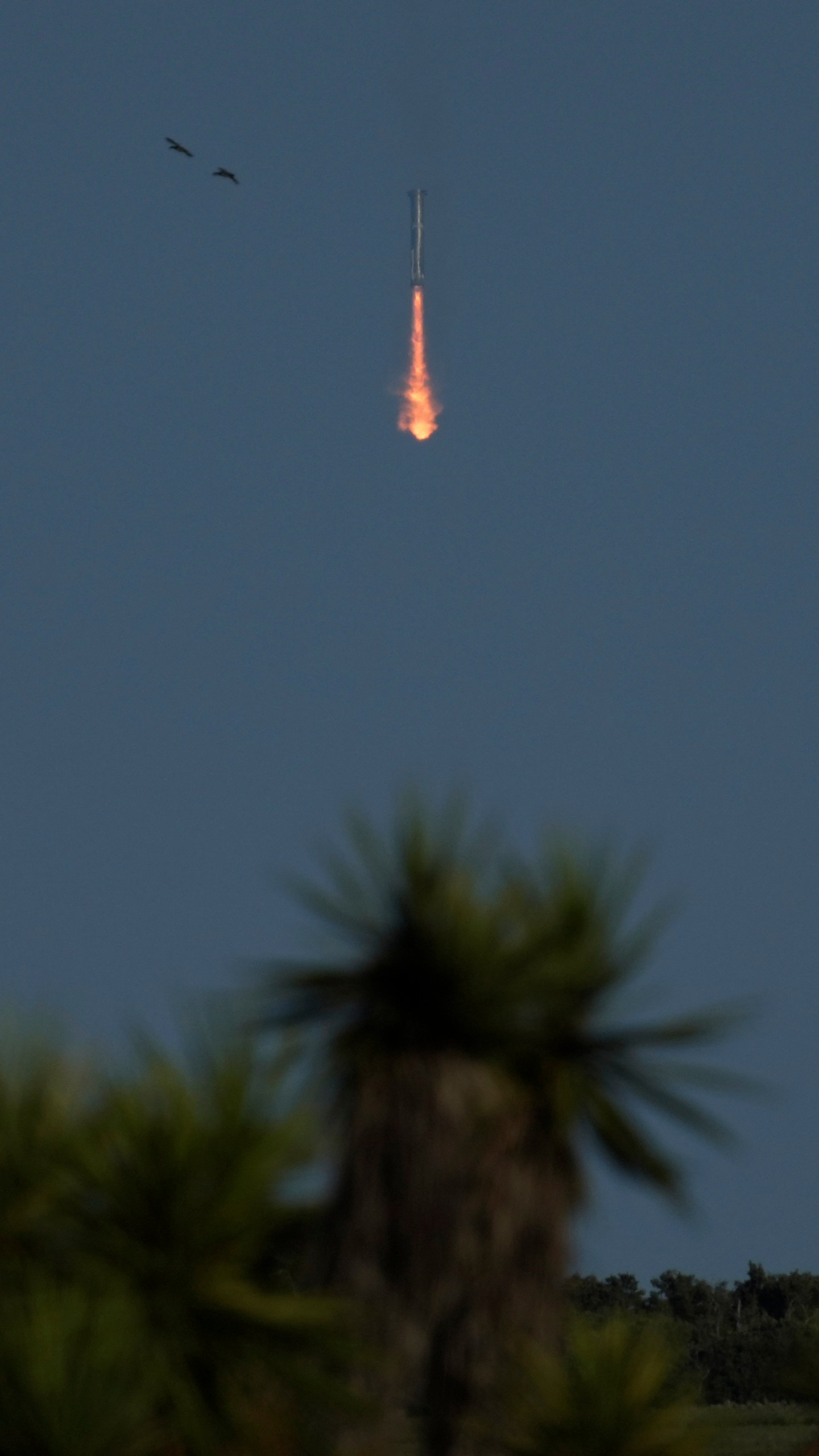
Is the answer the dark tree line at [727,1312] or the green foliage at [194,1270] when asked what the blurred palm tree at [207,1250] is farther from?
the dark tree line at [727,1312]

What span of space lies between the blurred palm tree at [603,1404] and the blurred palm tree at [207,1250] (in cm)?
154

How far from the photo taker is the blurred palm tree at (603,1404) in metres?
17.1

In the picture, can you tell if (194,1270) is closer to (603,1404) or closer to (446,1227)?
(446,1227)

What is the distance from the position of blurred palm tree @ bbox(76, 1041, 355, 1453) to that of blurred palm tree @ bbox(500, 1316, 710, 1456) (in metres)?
1.54

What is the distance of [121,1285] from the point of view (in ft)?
52.9

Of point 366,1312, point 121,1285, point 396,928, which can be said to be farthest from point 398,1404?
point 396,928

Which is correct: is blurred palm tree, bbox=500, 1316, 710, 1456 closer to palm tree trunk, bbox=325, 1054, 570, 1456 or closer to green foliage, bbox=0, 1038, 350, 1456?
palm tree trunk, bbox=325, 1054, 570, 1456

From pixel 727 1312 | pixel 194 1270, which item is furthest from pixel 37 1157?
pixel 727 1312

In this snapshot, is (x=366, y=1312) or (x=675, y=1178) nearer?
(x=366, y=1312)

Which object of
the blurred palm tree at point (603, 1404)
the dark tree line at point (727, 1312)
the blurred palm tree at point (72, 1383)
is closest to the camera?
the blurred palm tree at point (72, 1383)

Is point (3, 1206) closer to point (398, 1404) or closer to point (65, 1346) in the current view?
point (65, 1346)

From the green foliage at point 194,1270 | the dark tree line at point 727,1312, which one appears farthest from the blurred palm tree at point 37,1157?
the dark tree line at point 727,1312

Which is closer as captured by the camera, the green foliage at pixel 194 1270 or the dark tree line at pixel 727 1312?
the green foliage at pixel 194 1270

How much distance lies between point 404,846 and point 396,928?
598 mm
